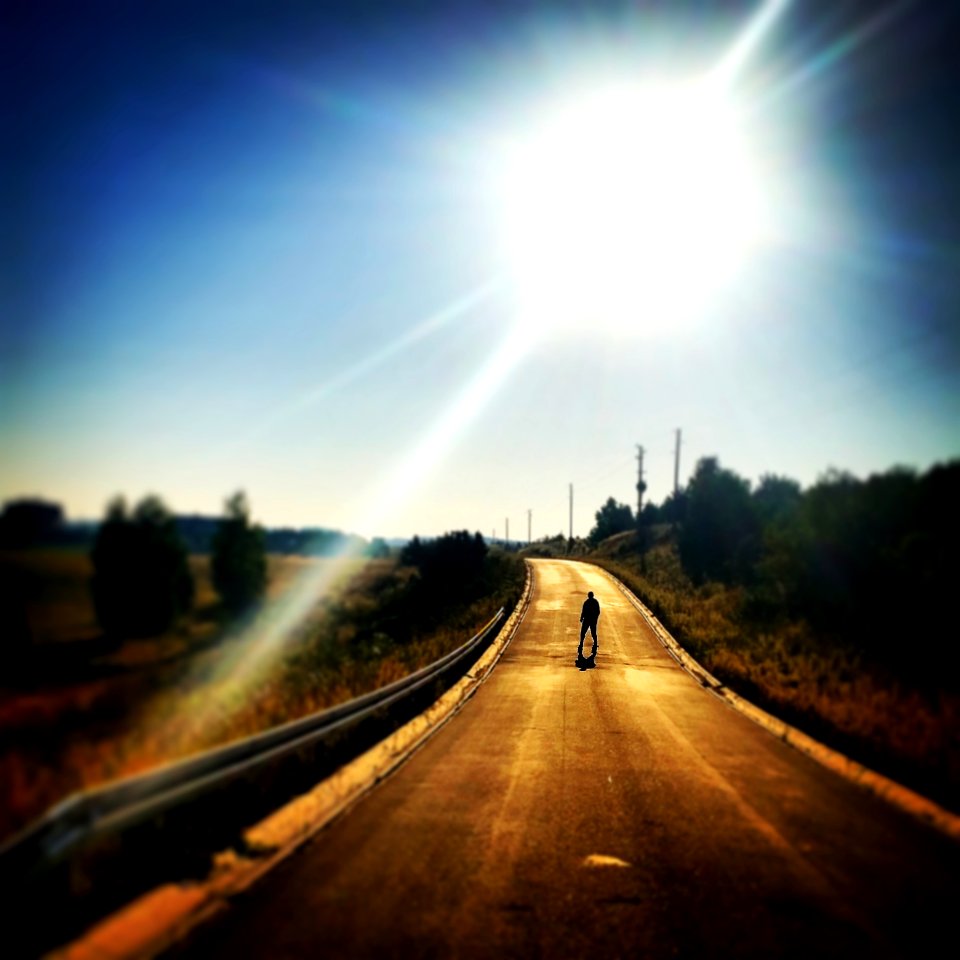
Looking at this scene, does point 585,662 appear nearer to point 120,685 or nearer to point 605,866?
point 605,866

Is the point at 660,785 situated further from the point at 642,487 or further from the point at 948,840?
the point at 642,487

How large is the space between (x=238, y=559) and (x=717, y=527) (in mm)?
44631

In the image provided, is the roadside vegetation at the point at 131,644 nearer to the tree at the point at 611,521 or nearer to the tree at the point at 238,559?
the tree at the point at 238,559

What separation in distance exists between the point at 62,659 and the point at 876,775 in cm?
889

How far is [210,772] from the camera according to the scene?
16.0ft

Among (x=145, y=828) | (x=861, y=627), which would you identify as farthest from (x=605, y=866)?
(x=861, y=627)

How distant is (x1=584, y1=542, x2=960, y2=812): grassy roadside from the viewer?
24.3 ft

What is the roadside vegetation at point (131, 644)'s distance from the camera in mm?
4168

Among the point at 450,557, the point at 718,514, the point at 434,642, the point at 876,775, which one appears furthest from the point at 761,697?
the point at 450,557

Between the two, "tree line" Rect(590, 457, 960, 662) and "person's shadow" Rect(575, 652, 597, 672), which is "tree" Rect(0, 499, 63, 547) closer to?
"tree line" Rect(590, 457, 960, 662)

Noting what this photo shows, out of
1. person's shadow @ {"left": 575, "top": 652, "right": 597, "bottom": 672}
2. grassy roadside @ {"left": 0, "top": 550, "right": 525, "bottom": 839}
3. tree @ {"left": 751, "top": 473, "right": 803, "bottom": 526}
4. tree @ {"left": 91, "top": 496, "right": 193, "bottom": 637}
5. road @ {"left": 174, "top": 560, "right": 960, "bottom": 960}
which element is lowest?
person's shadow @ {"left": 575, "top": 652, "right": 597, "bottom": 672}

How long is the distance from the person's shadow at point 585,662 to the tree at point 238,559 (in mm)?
12748

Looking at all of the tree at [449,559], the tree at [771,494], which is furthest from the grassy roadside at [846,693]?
the tree at [449,559]

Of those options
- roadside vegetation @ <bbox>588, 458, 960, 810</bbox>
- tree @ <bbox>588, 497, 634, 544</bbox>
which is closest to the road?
roadside vegetation @ <bbox>588, 458, 960, 810</bbox>
